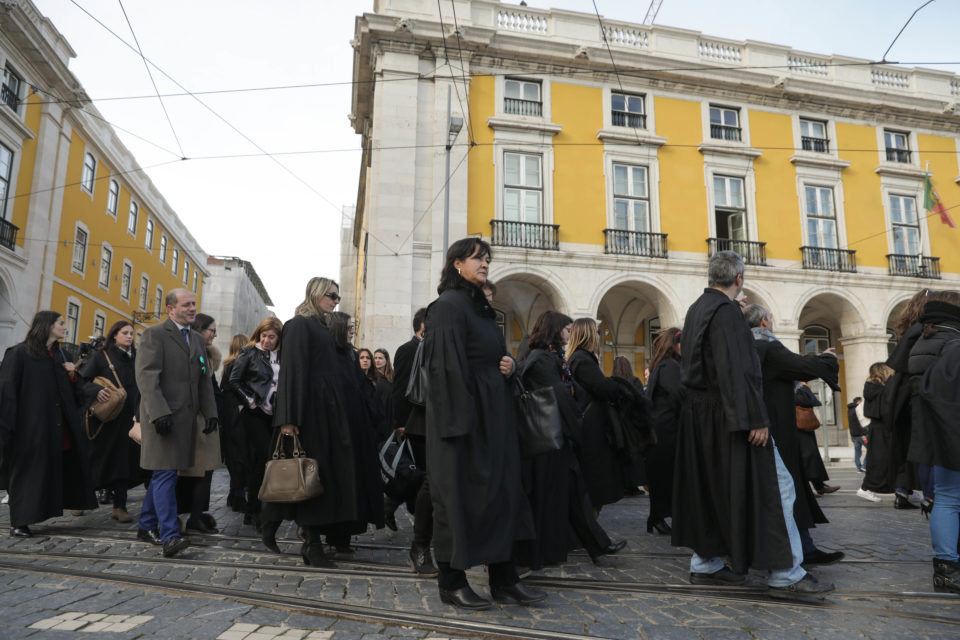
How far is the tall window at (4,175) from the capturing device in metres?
19.9

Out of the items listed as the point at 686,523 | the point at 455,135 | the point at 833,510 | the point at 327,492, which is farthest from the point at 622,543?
the point at 455,135

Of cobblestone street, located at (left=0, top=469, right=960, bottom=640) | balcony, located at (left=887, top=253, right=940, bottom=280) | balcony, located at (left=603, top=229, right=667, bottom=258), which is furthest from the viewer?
balcony, located at (left=887, top=253, right=940, bottom=280)

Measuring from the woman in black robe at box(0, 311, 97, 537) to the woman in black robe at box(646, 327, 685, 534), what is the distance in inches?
201

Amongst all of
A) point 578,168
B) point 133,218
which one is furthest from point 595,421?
point 133,218

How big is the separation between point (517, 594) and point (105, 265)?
30.4 meters

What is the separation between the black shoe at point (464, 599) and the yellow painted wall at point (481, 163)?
15.0m

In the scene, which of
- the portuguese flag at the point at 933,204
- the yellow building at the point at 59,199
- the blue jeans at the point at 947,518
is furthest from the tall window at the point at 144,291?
the blue jeans at the point at 947,518

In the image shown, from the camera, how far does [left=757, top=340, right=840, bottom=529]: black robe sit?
13.1 feet

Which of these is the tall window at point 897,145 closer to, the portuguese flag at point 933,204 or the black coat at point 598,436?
the portuguese flag at point 933,204

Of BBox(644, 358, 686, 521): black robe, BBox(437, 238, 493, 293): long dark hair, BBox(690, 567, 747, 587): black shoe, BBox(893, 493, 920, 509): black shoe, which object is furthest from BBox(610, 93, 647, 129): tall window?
BBox(690, 567, 747, 587): black shoe

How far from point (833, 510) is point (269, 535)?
252 inches

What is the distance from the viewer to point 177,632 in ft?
9.59

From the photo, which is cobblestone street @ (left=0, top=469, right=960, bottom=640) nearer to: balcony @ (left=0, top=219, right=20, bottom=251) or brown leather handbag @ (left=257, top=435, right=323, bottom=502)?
brown leather handbag @ (left=257, top=435, right=323, bottom=502)

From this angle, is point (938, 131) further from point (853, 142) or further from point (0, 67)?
point (0, 67)
